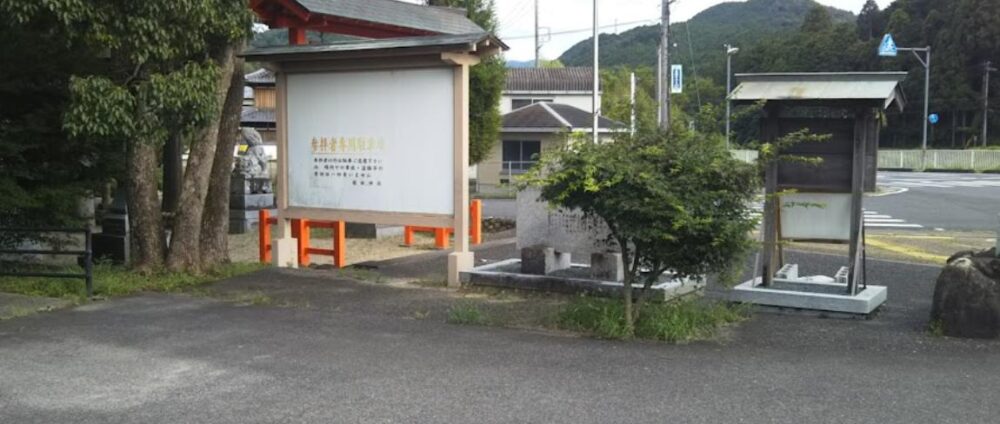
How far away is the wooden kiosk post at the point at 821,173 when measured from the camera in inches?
338

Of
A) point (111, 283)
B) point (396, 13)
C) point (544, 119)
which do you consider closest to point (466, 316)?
point (111, 283)

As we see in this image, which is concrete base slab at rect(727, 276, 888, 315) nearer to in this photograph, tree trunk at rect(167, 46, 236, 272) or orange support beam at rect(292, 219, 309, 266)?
orange support beam at rect(292, 219, 309, 266)

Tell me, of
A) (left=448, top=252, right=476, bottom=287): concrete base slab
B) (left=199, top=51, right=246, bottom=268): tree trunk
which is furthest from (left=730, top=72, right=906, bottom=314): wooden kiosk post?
(left=199, top=51, right=246, bottom=268): tree trunk

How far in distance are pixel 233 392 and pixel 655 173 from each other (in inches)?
145

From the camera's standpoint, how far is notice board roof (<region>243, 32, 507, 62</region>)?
955 centimetres

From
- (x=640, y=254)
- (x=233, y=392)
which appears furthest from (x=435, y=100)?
(x=233, y=392)

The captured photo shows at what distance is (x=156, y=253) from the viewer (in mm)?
10742

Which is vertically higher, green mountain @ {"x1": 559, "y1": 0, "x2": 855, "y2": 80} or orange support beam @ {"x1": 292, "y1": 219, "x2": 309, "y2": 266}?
green mountain @ {"x1": 559, "y1": 0, "x2": 855, "y2": 80}

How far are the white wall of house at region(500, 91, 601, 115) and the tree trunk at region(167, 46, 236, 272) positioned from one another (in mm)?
41391

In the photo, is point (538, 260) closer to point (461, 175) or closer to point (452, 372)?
point (461, 175)

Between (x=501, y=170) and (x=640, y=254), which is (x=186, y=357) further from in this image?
(x=501, y=170)

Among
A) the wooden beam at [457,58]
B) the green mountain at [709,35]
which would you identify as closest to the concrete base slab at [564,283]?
the wooden beam at [457,58]

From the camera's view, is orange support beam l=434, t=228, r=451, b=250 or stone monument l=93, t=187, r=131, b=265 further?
orange support beam l=434, t=228, r=451, b=250

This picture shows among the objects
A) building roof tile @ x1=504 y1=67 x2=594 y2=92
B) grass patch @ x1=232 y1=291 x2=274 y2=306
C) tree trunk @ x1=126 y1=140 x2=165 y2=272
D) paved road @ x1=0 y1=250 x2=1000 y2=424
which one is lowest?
paved road @ x1=0 y1=250 x2=1000 y2=424
